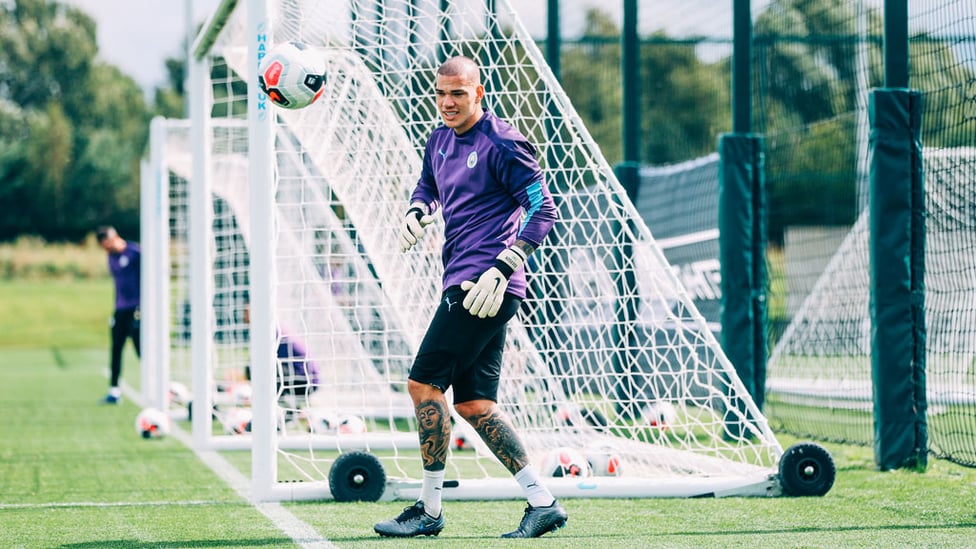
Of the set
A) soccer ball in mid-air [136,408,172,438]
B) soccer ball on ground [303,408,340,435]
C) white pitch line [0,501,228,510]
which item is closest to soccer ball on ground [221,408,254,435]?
soccer ball in mid-air [136,408,172,438]

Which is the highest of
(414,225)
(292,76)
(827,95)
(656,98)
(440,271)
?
(656,98)

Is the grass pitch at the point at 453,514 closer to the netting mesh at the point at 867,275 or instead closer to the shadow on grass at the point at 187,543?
the shadow on grass at the point at 187,543

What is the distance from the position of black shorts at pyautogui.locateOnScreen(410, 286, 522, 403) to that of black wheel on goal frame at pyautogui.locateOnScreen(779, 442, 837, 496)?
1957mm

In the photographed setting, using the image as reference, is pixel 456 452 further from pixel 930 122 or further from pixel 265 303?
pixel 930 122

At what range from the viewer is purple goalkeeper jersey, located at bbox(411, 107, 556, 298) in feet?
18.3

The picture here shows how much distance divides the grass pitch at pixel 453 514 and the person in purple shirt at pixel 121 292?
543cm

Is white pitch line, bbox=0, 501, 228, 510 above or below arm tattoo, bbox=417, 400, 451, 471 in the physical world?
below

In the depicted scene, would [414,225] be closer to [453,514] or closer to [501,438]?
[501,438]

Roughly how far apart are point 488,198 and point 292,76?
1.26m

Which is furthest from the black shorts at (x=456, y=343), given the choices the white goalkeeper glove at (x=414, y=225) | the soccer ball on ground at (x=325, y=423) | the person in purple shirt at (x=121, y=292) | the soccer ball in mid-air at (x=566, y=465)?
the person in purple shirt at (x=121, y=292)

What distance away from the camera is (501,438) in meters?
5.73

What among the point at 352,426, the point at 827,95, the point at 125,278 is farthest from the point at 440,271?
the point at 827,95

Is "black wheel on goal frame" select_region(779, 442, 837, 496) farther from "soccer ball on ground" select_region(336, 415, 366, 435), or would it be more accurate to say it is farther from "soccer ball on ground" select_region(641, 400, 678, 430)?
"soccer ball on ground" select_region(336, 415, 366, 435)

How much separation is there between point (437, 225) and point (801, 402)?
6.52 meters
